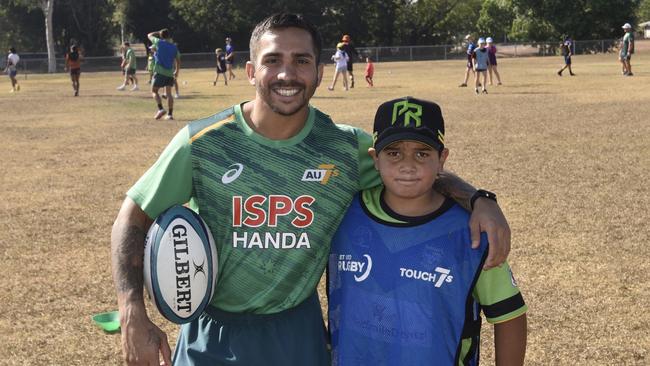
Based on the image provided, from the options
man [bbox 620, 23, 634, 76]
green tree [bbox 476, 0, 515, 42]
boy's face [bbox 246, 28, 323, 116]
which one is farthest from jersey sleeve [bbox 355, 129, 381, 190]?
green tree [bbox 476, 0, 515, 42]

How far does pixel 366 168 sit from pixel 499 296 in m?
0.78

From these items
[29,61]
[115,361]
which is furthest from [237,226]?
[29,61]

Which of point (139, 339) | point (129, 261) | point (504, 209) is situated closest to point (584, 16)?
point (504, 209)

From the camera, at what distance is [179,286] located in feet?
9.86

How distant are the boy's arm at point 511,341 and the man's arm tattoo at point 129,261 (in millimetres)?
1361

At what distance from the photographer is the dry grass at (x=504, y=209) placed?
18.9ft

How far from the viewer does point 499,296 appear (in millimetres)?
2951

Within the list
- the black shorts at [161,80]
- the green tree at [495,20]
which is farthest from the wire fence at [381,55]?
the black shorts at [161,80]

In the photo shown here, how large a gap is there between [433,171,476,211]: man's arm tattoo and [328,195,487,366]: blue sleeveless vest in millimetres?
49

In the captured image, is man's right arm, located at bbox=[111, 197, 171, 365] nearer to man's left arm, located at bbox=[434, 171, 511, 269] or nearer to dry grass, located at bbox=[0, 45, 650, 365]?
man's left arm, located at bbox=[434, 171, 511, 269]

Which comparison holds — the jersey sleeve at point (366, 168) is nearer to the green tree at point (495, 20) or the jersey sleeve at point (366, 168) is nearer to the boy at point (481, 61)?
the boy at point (481, 61)

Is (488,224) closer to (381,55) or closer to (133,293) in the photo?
(133,293)

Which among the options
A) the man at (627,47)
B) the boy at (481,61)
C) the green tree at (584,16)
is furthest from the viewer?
the green tree at (584,16)

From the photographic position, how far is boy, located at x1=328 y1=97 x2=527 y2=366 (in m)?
2.96
